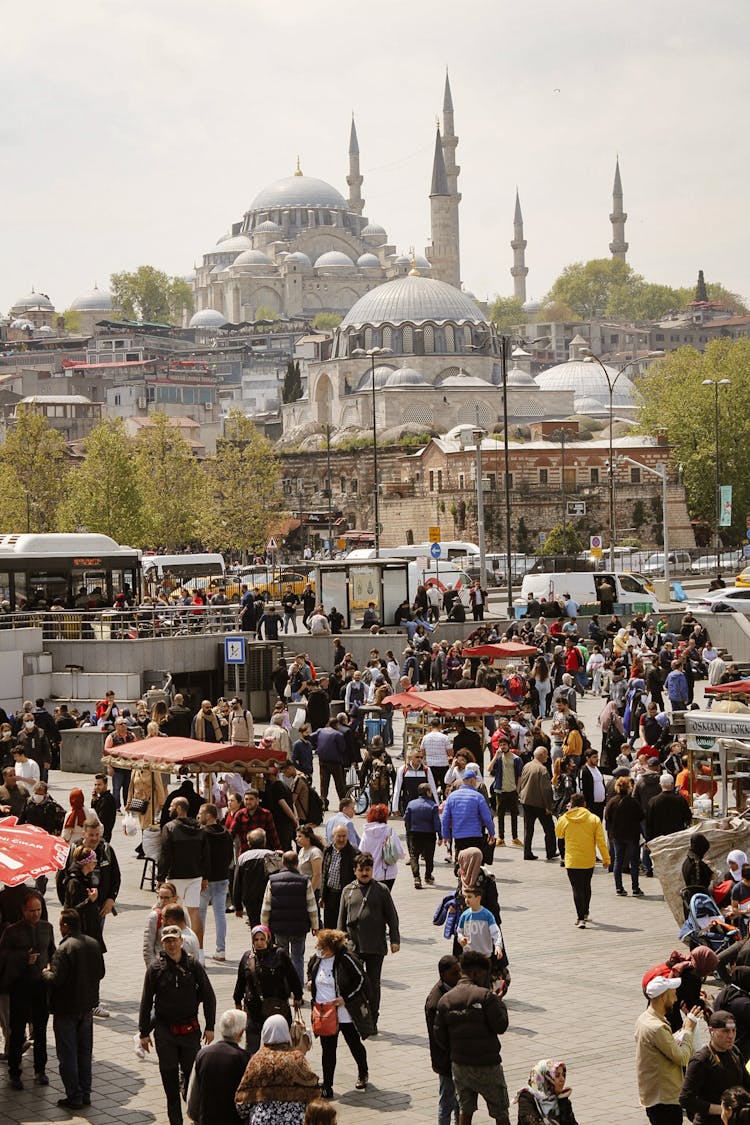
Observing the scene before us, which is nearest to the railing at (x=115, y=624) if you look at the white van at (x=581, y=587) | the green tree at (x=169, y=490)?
the white van at (x=581, y=587)

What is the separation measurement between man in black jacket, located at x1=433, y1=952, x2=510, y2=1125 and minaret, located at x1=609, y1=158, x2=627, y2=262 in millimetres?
158111

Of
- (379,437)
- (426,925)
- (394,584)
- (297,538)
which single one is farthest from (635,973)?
(379,437)

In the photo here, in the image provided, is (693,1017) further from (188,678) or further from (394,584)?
(394,584)

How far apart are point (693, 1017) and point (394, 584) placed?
2289cm

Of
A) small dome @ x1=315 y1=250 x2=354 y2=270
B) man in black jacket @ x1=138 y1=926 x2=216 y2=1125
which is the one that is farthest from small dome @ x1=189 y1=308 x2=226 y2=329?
man in black jacket @ x1=138 y1=926 x2=216 y2=1125

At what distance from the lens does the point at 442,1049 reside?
24.3 ft

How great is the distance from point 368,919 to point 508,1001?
1290mm

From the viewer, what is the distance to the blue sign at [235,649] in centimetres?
2322

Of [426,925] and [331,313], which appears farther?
[331,313]

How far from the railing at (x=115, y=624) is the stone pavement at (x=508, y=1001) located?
11903 mm

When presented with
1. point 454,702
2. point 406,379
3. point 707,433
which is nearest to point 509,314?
point 406,379

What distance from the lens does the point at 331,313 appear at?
142125 mm

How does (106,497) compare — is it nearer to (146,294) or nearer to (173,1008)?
(173,1008)

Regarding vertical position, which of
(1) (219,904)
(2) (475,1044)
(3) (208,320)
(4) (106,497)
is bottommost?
(1) (219,904)
